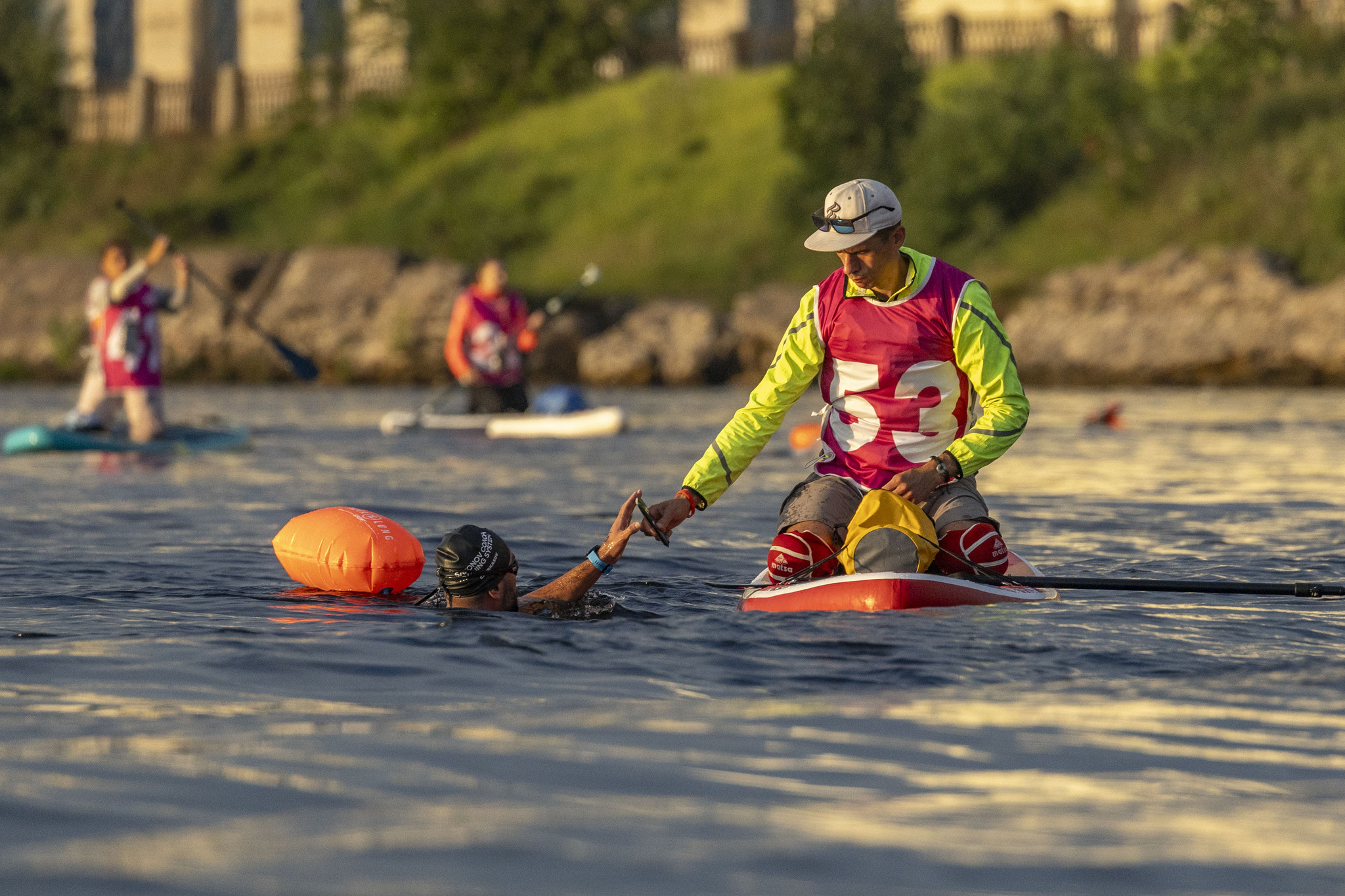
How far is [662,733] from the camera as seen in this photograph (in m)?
5.09

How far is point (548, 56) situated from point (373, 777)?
41.5m

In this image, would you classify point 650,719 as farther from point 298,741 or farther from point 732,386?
point 732,386

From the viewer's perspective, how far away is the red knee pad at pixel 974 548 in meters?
7.19

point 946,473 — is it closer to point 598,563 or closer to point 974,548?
point 974,548

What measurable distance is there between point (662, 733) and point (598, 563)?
6.64ft

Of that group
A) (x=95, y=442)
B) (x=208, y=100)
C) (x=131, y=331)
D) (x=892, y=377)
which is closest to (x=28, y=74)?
(x=208, y=100)

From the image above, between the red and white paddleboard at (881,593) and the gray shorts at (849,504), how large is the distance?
0.94 feet

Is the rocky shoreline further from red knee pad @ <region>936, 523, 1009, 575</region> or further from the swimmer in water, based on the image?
the swimmer in water

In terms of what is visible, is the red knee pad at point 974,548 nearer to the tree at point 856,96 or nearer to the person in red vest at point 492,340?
the person in red vest at point 492,340

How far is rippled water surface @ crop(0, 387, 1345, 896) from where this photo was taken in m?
3.79

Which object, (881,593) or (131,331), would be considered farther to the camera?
(131,331)

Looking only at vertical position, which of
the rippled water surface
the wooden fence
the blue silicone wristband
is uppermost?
the wooden fence

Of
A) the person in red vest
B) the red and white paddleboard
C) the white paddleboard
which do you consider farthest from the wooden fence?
the red and white paddleboard

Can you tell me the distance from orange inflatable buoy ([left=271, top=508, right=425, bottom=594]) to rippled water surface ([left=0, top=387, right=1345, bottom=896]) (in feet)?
0.52
